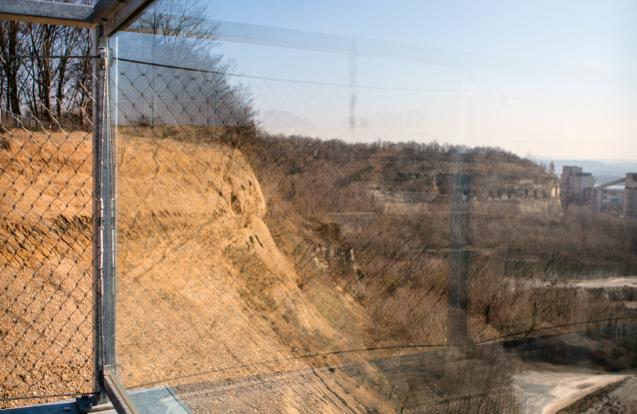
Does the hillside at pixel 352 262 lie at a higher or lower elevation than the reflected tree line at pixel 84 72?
lower

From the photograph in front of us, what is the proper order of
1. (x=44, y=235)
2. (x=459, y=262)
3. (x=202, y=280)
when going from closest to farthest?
(x=459, y=262) < (x=202, y=280) < (x=44, y=235)

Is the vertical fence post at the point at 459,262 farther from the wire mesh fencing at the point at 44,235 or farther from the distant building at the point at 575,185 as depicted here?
the wire mesh fencing at the point at 44,235

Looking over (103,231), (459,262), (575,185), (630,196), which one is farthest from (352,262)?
(103,231)

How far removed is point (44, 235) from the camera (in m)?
4.69

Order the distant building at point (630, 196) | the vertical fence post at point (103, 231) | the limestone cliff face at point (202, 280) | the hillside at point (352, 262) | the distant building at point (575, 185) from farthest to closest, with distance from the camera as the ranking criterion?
1. the vertical fence post at point (103, 231)
2. the limestone cliff face at point (202, 280)
3. the hillside at point (352, 262)
4. the distant building at point (575, 185)
5. the distant building at point (630, 196)

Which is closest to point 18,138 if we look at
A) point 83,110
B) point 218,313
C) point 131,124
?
point 83,110

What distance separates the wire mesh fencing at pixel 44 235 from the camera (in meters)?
3.27

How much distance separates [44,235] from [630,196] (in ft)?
15.1

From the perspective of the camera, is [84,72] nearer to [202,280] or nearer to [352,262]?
[202,280]

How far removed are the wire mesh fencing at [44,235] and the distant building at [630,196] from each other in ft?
8.54

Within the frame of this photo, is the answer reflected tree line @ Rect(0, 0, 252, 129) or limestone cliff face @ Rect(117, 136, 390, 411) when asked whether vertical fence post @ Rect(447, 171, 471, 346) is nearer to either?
limestone cliff face @ Rect(117, 136, 390, 411)

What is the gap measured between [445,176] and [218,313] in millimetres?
1372

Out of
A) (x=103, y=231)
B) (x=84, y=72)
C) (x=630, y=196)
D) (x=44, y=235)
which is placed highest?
(x=84, y=72)

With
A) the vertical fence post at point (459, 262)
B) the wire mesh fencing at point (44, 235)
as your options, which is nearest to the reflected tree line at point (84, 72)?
the wire mesh fencing at point (44, 235)
